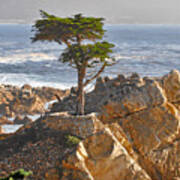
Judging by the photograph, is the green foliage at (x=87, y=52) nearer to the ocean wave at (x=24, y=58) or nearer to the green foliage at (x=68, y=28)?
the green foliage at (x=68, y=28)

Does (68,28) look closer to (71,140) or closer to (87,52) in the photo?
(87,52)

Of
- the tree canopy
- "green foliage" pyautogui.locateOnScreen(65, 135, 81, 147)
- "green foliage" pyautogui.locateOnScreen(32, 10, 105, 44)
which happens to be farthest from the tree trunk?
"green foliage" pyautogui.locateOnScreen(65, 135, 81, 147)

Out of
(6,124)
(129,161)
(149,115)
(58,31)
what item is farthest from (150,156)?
(6,124)

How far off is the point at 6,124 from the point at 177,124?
55.4 ft

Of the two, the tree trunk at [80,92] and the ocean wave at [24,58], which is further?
the ocean wave at [24,58]

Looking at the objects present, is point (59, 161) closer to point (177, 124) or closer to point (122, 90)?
point (122, 90)

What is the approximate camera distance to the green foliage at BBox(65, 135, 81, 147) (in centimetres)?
1255

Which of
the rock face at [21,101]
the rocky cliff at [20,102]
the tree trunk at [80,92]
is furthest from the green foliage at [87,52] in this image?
the rock face at [21,101]

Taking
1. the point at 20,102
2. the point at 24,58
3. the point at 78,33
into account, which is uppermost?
the point at 78,33

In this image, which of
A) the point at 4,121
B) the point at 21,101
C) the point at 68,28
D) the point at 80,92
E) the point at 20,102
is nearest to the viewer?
the point at 68,28

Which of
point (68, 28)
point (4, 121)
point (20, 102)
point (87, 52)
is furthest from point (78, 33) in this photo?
point (20, 102)

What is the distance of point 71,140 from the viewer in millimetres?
12695

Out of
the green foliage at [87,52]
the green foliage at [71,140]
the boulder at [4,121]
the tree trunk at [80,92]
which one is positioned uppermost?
the green foliage at [87,52]

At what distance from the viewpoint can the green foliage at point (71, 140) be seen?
41.2 feet
